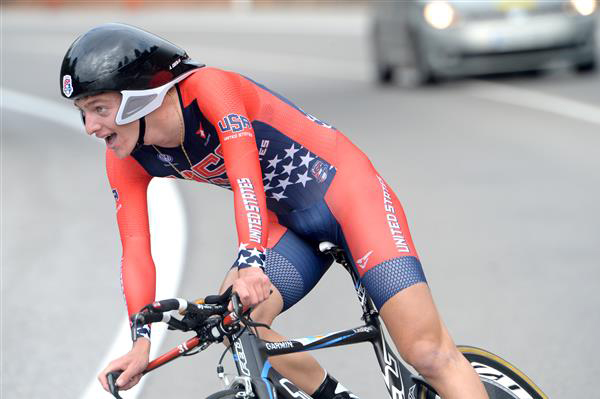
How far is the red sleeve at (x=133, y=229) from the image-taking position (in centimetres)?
419

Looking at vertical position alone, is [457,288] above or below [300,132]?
above

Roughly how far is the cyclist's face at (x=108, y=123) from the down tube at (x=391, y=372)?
3.68 ft

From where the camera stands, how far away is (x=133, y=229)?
438 cm

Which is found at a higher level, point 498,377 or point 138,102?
point 138,102

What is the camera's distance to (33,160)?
14.0 m

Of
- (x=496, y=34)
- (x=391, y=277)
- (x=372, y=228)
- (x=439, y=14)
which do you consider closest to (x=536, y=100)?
(x=496, y=34)

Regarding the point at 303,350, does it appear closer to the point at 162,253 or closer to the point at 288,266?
the point at 288,266

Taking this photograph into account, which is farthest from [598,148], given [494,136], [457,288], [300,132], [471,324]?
Answer: [300,132]

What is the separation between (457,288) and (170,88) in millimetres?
3922

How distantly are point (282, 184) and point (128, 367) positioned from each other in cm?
109

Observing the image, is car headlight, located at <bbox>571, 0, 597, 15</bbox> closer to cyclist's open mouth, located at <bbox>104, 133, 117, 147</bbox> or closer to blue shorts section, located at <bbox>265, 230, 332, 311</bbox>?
blue shorts section, located at <bbox>265, 230, 332, 311</bbox>

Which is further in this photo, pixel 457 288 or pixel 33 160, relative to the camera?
pixel 33 160

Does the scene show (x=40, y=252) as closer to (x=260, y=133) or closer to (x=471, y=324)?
(x=471, y=324)

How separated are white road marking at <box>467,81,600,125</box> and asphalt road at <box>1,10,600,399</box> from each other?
5 centimetres
